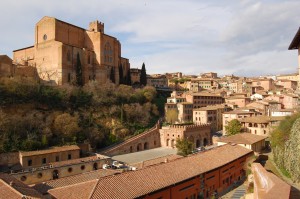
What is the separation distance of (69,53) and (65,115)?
1565cm

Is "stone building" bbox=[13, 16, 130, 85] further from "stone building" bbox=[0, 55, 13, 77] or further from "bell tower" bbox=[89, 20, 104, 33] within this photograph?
"stone building" bbox=[0, 55, 13, 77]

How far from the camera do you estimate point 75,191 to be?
17.3m

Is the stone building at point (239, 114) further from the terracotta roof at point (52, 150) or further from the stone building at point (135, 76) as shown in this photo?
the terracotta roof at point (52, 150)

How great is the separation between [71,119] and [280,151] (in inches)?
956

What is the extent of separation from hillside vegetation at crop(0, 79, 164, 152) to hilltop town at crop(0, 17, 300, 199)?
0.12 metres

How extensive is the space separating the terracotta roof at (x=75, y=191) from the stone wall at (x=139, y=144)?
20188 mm

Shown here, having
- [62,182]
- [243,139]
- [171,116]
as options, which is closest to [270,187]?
[62,182]

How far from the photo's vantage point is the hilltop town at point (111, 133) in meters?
20.1

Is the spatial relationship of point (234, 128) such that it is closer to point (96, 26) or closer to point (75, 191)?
point (75, 191)

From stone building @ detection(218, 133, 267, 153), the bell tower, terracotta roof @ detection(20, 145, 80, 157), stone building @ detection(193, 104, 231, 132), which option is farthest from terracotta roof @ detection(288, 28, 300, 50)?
the bell tower

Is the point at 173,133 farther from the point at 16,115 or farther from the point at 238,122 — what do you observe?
the point at 16,115

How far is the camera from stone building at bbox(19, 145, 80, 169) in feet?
100

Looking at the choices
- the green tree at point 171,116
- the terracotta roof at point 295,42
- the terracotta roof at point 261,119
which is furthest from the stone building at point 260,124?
the terracotta roof at point 295,42

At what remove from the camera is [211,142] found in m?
49.4
